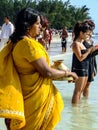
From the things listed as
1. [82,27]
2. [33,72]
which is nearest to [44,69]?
[33,72]

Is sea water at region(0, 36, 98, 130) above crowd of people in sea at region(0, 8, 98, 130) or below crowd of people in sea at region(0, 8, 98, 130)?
below

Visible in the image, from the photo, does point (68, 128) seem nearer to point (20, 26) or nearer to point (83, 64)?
point (83, 64)

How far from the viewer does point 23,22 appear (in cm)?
372

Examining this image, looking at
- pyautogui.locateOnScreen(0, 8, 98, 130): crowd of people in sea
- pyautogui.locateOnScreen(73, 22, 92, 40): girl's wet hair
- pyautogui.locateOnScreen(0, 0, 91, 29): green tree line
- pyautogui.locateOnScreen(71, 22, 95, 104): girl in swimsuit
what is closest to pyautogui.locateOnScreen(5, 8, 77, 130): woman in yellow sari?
pyautogui.locateOnScreen(0, 8, 98, 130): crowd of people in sea

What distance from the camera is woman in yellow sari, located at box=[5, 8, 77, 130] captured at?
3645mm

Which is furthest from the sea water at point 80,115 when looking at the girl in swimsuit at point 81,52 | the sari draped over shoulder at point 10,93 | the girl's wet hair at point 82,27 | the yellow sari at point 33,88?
the sari draped over shoulder at point 10,93

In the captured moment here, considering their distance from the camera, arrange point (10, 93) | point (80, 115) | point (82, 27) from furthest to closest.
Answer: point (80, 115) < point (82, 27) < point (10, 93)

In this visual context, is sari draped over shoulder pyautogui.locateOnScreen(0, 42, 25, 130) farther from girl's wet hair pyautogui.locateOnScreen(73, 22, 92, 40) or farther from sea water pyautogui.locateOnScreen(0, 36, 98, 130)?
girl's wet hair pyautogui.locateOnScreen(73, 22, 92, 40)

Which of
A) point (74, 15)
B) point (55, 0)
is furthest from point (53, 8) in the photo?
point (74, 15)

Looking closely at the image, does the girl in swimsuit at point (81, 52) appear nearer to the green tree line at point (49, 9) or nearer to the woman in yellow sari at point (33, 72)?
the woman in yellow sari at point (33, 72)

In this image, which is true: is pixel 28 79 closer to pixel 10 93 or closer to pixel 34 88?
pixel 34 88

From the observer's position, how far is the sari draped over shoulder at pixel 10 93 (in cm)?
357

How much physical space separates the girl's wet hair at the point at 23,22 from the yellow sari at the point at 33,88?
9cm

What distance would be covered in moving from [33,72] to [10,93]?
25cm
